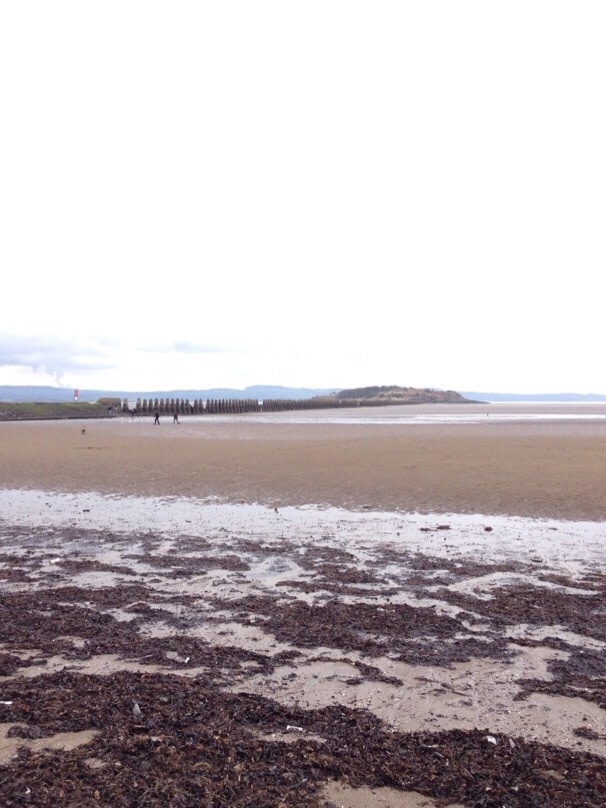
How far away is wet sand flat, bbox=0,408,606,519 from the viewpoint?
13.5m

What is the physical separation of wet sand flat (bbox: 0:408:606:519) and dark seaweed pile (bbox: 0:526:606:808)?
542 centimetres

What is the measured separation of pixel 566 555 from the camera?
889cm

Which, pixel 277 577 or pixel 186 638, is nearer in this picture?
pixel 186 638

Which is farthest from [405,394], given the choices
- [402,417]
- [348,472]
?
[348,472]

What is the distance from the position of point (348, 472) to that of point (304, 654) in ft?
40.4

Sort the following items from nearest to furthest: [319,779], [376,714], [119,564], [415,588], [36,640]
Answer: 1. [319,779]
2. [376,714]
3. [36,640]
4. [415,588]
5. [119,564]

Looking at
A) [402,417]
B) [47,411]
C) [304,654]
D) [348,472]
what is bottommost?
[304,654]

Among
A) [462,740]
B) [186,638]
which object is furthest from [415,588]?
[462,740]

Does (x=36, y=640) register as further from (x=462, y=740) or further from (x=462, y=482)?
(x=462, y=482)

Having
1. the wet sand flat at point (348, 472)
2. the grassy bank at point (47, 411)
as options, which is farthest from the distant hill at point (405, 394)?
the wet sand flat at point (348, 472)

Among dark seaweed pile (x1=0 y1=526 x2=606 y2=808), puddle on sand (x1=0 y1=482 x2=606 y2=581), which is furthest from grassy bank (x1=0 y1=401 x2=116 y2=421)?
dark seaweed pile (x1=0 y1=526 x2=606 y2=808)

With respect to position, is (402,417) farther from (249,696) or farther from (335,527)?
(249,696)

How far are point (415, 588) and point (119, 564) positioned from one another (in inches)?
152

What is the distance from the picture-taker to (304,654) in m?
5.38
